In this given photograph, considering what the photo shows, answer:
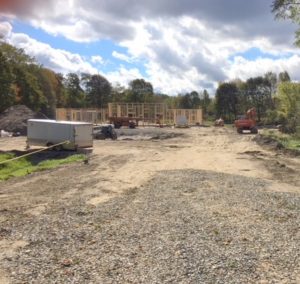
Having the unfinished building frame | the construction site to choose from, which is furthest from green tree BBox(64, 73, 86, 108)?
the construction site

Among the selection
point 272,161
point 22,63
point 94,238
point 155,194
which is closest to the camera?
point 94,238

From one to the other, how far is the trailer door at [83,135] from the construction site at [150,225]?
7.61 m

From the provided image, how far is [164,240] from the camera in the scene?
8555mm

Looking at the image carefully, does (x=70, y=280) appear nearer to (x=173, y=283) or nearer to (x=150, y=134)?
(x=173, y=283)

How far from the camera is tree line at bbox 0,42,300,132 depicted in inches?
2790

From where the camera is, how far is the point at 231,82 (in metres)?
102

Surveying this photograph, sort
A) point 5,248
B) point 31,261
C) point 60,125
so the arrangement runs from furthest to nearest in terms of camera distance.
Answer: point 60,125 < point 5,248 < point 31,261

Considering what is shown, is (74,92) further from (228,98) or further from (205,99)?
(228,98)

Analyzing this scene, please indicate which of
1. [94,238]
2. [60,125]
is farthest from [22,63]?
[94,238]

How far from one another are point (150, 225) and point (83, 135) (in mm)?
19895

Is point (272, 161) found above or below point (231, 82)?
below

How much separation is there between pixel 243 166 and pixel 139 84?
311 ft

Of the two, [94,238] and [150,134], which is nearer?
[94,238]

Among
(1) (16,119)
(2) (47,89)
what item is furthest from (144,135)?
(2) (47,89)
